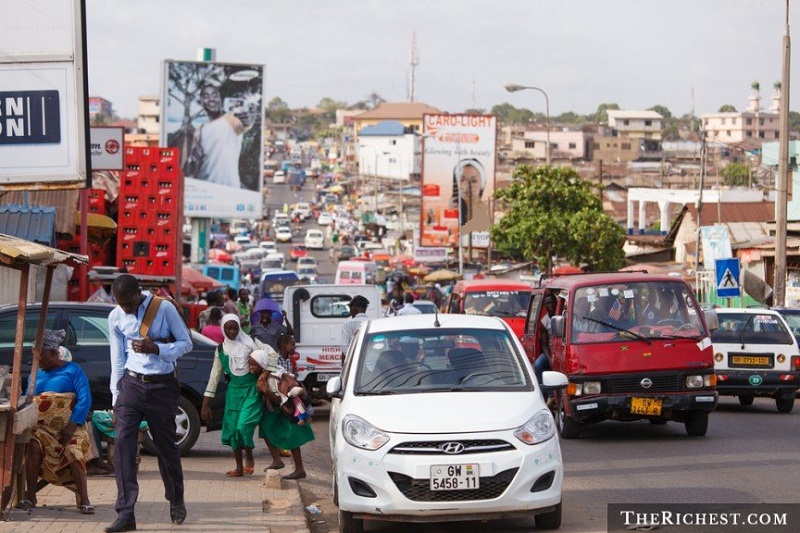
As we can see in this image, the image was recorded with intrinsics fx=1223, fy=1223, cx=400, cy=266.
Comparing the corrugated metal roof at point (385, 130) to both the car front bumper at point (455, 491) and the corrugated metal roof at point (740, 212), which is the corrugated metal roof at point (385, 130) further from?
the car front bumper at point (455, 491)

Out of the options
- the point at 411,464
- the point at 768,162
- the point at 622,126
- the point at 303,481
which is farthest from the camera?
the point at 622,126

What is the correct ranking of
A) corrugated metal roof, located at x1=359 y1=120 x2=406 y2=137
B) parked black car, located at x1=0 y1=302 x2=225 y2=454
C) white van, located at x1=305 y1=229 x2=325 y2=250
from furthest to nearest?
corrugated metal roof, located at x1=359 y1=120 x2=406 y2=137, white van, located at x1=305 y1=229 x2=325 y2=250, parked black car, located at x1=0 y1=302 x2=225 y2=454

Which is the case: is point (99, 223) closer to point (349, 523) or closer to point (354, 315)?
point (354, 315)

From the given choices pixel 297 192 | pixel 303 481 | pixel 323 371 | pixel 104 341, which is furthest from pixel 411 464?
pixel 297 192

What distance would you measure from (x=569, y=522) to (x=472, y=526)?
77cm

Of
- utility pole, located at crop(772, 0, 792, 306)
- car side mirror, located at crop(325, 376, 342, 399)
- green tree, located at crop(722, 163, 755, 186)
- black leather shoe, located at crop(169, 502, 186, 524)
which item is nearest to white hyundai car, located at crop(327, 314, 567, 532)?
car side mirror, located at crop(325, 376, 342, 399)

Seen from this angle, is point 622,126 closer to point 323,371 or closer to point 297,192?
point 297,192

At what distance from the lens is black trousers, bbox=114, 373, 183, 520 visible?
909 cm

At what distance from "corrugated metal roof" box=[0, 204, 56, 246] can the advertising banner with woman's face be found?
160 ft

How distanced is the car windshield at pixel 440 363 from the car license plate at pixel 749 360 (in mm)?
10286

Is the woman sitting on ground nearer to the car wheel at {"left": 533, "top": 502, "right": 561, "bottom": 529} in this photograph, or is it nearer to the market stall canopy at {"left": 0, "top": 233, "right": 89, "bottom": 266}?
the market stall canopy at {"left": 0, "top": 233, "right": 89, "bottom": 266}

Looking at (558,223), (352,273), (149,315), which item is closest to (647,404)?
(149,315)

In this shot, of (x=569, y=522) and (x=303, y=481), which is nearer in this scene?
(x=569, y=522)

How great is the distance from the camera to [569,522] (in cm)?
973
